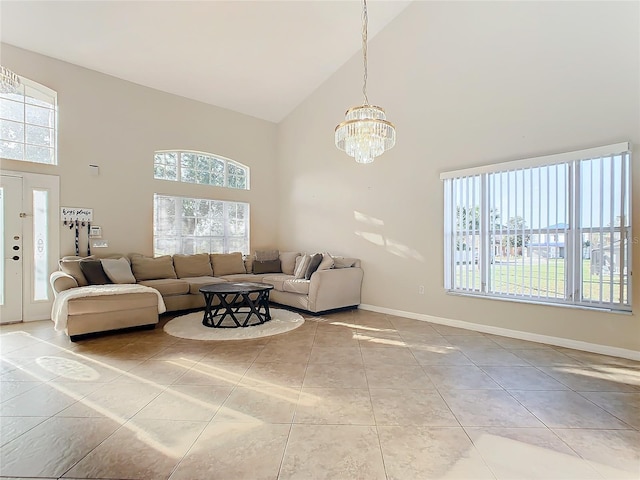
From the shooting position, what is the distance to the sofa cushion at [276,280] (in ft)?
19.0

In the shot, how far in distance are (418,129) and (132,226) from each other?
4894 millimetres

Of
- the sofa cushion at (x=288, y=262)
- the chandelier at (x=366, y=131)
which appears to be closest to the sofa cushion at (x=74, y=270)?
the sofa cushion at (x=288, y=262)

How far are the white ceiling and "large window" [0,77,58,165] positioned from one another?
610mm

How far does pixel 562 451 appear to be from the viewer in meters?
1.85

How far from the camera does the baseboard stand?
3.37m

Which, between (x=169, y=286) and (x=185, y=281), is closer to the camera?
(x=169, y=286)

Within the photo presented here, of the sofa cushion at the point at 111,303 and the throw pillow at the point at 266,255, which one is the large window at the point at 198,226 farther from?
the sofa cushion at the point at 111,303

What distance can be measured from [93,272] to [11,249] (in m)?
1.17

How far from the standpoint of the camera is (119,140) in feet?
18.1

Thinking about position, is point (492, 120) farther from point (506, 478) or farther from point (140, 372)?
point (140, 372)

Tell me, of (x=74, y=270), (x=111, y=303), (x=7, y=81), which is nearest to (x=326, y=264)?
(x=111, y=303)

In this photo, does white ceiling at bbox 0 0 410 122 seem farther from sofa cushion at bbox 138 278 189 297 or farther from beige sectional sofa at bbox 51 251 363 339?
sofa cushion at bbox 138 278 189 297

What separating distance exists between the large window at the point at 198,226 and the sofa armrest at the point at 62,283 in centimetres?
162

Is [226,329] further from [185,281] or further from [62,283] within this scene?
[62,283]
